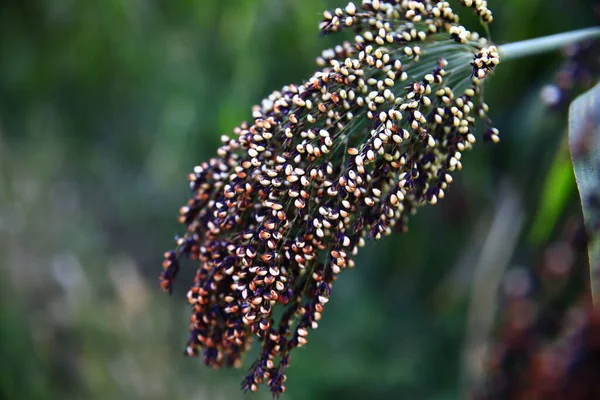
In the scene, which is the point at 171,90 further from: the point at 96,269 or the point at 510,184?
the point at 510,184

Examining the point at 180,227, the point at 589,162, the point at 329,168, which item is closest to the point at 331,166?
the point at 329,168

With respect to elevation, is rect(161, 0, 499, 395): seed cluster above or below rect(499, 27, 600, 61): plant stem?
below

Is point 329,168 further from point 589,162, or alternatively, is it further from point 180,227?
point 180,227

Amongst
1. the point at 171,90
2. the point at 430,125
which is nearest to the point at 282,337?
the point at 430,125

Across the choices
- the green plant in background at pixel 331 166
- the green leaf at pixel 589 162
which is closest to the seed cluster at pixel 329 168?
the green plant in background at pixel 331 166

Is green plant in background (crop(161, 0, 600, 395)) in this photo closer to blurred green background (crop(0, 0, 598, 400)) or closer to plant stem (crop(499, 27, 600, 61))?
plant stem (crop(499, 27, 600, 61))

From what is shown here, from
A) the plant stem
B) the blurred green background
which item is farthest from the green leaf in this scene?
the blurred green background

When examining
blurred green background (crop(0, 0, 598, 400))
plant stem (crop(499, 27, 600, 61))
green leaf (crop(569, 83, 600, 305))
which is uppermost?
blurred green background (crop(0, 0, 598, 400))

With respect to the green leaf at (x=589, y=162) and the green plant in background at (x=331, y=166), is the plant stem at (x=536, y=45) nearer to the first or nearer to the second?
the green plant in background at (x=331, y=166)
